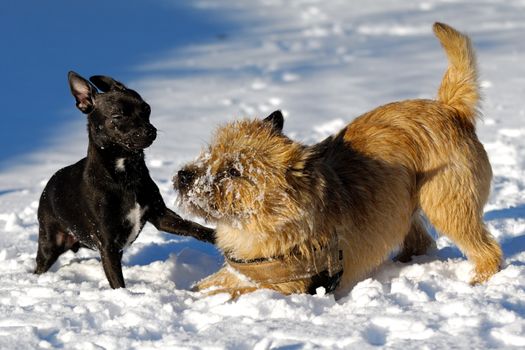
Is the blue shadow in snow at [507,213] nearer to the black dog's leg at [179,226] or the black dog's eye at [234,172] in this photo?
the black dog's leg at [179,226]

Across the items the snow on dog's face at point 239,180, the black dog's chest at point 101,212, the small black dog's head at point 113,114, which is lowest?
the black dog's chest at point 101,212

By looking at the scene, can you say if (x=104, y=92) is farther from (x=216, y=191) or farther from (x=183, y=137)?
(x=183, y=137)

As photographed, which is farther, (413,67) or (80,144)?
(413,67)

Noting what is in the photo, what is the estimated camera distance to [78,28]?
16.6 meters

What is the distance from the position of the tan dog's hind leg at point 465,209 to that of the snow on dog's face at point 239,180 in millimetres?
932

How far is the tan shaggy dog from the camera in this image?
164 inches

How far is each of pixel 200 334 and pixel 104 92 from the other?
2.11 metres

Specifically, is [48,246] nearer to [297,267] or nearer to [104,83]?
[104,83]

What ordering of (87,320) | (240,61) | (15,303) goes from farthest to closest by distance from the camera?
(240,61)
(15,303)
(87,320)

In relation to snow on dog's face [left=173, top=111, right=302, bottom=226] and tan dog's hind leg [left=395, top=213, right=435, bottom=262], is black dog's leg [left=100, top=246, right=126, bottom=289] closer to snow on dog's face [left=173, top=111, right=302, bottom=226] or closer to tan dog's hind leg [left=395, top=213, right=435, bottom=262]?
snow on dog's face [left=173, top=111, right=302, bottom=226]

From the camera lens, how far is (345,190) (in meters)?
4.55

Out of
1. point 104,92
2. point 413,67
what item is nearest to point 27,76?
point 413,67

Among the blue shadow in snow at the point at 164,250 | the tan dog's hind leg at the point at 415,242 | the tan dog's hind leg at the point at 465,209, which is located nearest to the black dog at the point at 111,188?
the blue shadow in snow at the point at 164,250

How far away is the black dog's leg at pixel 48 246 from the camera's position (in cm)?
532
